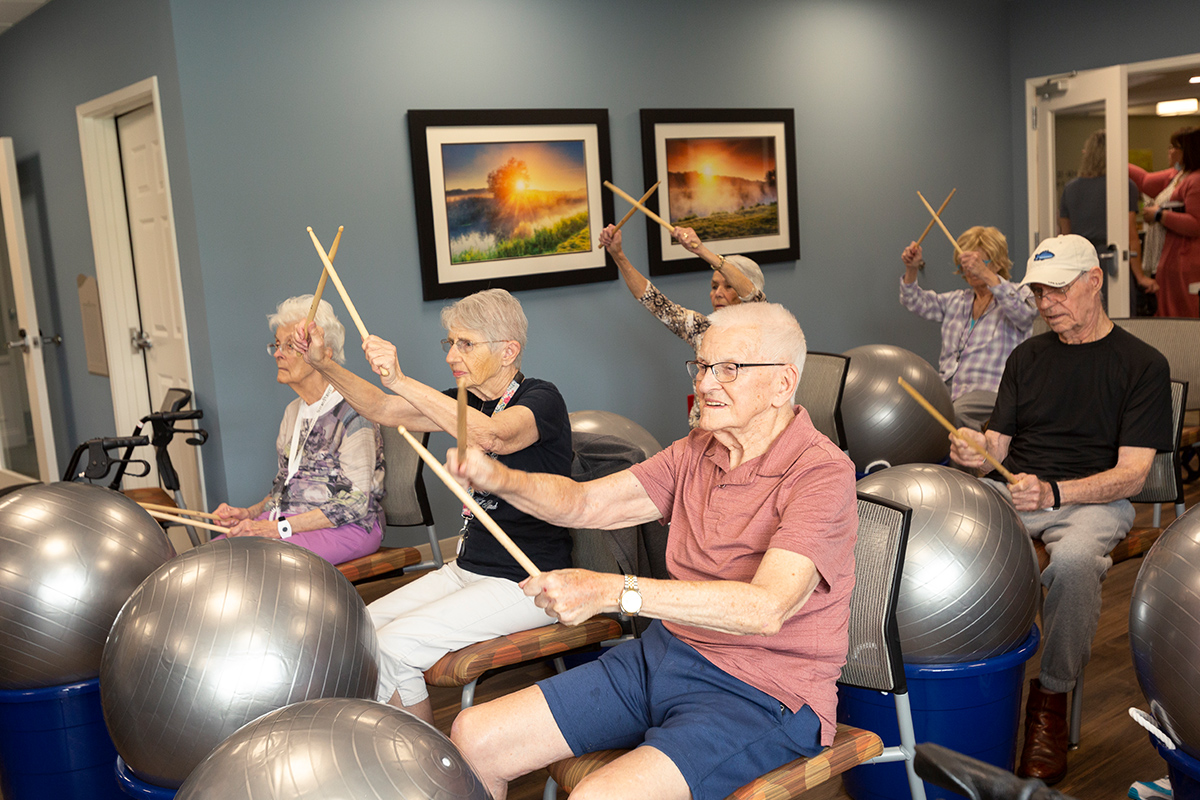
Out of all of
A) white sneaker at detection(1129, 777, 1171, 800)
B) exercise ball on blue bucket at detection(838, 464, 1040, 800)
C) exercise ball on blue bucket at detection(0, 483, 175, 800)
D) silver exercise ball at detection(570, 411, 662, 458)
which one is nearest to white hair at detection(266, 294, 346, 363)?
silver exercise ball at detection(570, 411, 662, 458)

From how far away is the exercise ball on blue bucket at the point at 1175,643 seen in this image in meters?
1.68

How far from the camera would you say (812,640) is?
5.88 feet

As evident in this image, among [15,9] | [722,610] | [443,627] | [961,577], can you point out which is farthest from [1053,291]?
[15,9]

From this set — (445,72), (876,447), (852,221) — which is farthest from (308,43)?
(852,221)

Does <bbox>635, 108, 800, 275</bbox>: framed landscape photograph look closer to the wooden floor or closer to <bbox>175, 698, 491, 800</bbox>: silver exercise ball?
the wooden floor

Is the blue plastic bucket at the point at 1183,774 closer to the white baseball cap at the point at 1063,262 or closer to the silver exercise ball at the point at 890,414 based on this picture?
the white baseball cap at the point at 1063,262

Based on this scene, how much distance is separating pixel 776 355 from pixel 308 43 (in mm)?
3037

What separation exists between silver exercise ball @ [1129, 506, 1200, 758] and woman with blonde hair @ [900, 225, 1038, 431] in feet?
7.67

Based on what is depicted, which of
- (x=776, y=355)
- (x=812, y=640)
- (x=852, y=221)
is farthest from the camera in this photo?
(x=852, y=221)

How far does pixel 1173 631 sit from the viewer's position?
5.64 feet

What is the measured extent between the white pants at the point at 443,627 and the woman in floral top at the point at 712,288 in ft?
5.35

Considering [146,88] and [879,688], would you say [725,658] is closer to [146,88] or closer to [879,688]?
[879,688]

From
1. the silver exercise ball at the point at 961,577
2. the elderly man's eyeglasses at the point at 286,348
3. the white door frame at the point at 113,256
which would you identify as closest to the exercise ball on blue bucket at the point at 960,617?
the silver exercise ball at the point at 961,577

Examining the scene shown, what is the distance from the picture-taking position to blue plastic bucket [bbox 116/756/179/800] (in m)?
1.83
